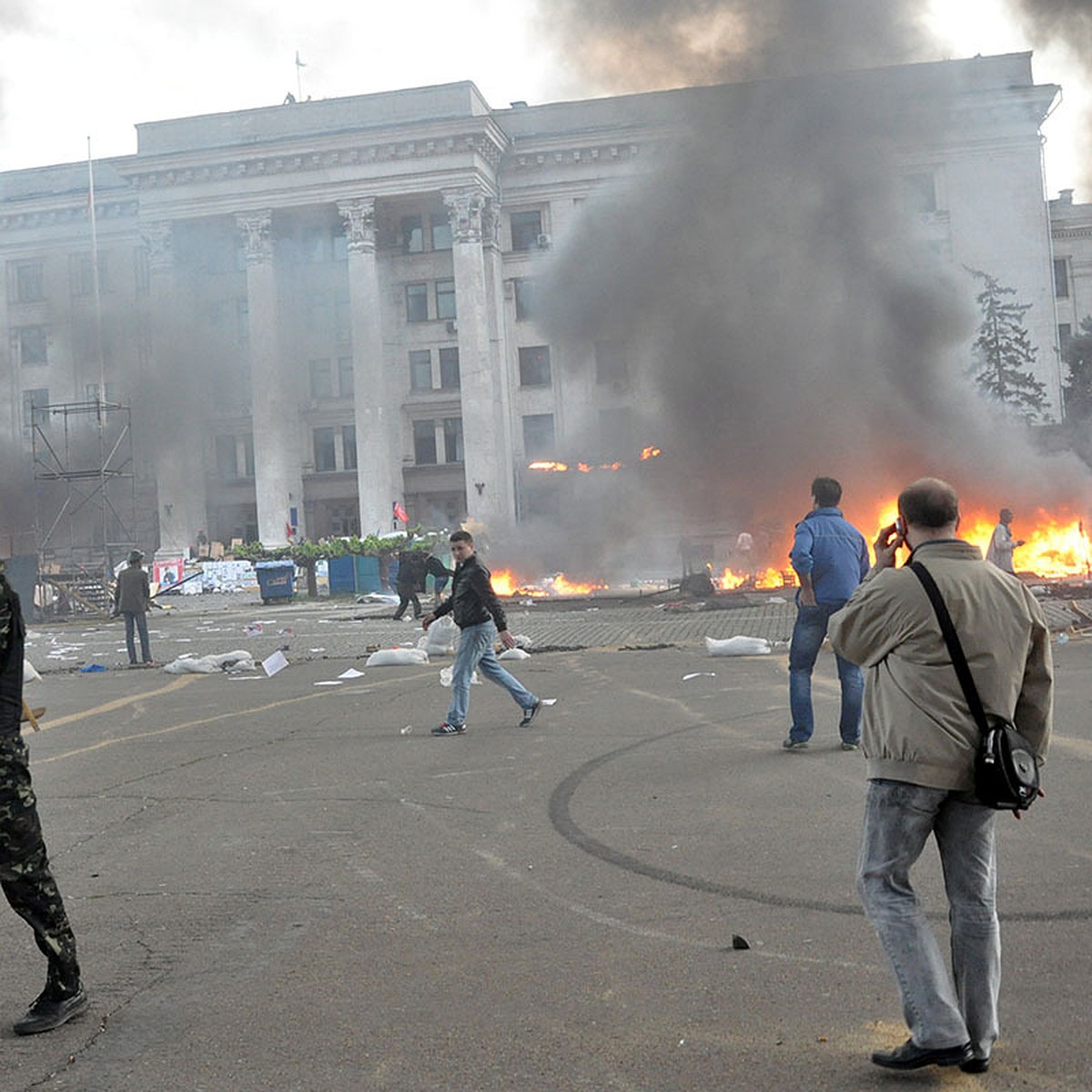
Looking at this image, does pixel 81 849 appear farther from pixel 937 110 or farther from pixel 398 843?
pixel 937 110

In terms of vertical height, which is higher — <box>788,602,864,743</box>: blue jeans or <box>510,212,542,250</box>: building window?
<box>510,212,542,250</box>: building window

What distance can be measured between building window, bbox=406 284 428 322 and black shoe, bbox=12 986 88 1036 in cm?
4889

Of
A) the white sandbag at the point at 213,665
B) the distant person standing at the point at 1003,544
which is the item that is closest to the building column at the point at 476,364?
the distant person standing at the point at 1003,544

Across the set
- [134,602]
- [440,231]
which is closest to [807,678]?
[134,602]

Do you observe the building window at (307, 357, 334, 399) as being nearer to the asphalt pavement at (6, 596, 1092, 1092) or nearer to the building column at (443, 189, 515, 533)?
the building column at (443, 189, 515, 533)

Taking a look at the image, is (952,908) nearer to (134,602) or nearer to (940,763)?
(940,763)

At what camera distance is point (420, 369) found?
51.5 meters

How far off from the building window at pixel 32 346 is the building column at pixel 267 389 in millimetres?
11205

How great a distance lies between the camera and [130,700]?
40.8 ft

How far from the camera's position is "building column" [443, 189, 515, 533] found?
47.5m

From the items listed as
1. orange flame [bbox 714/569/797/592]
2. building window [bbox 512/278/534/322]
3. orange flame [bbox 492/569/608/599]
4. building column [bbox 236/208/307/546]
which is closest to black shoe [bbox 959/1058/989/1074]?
orange flame [bbox 714/569/797/592]

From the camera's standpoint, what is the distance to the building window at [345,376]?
167 feet

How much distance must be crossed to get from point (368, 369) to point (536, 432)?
753 cm

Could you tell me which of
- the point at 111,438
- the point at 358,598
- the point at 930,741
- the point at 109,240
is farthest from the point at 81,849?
the point at 109,240
